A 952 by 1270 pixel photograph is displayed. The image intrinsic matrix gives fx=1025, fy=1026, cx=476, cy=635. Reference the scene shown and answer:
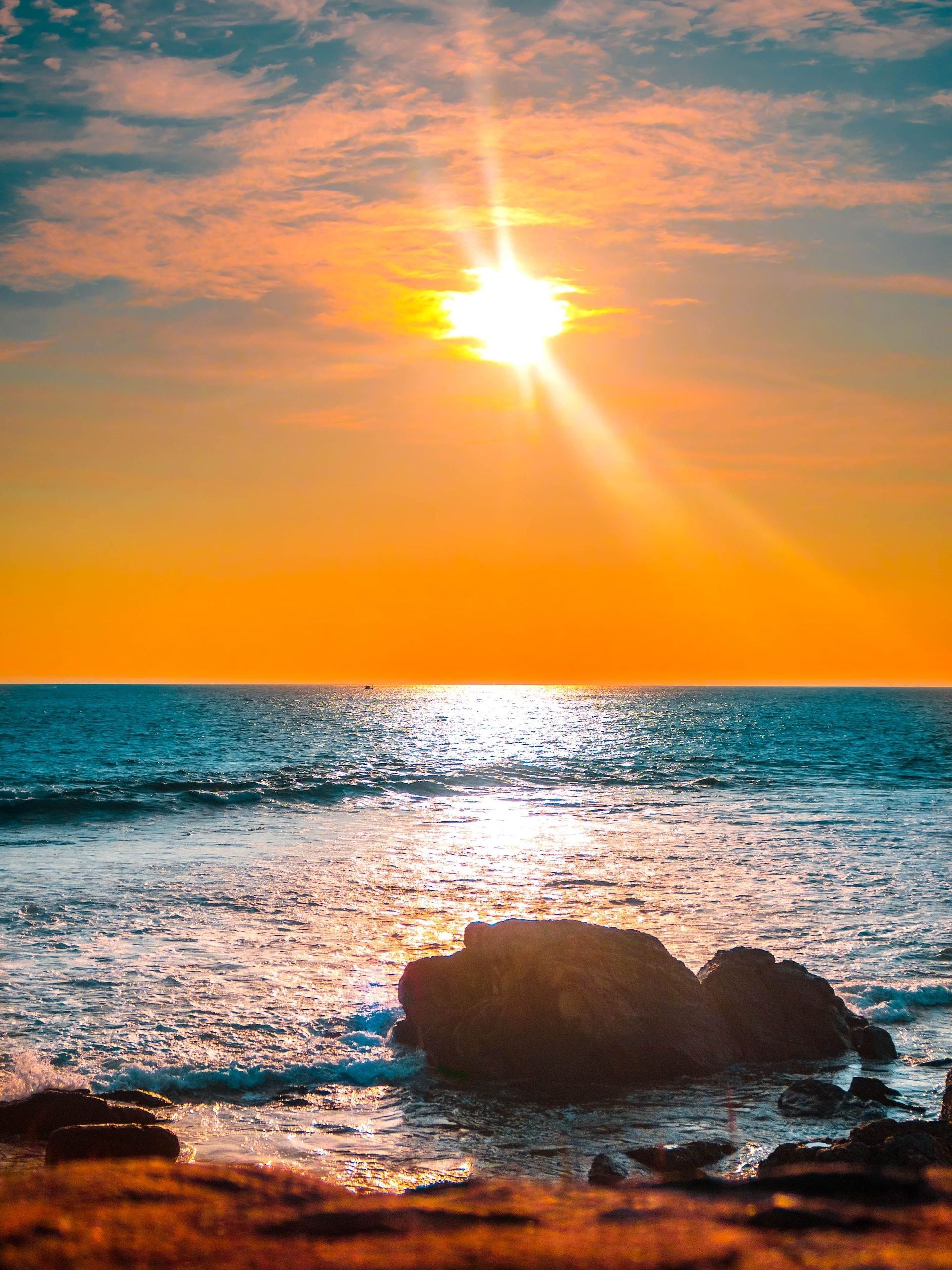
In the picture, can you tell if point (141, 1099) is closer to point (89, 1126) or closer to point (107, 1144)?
point (89, 1126)

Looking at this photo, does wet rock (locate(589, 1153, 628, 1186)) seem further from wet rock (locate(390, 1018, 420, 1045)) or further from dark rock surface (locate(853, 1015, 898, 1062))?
dark rock surface (locate(853, 1015, 898, 1062))

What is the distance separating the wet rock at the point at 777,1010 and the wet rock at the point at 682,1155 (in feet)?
9.65

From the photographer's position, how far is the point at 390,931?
53.0ft

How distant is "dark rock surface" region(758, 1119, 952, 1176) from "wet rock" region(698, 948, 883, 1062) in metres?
3.47

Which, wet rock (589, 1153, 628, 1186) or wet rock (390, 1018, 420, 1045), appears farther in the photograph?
wet rock (390, 1018, 420, 1045)

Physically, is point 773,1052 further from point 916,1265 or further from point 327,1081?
point 916,1265

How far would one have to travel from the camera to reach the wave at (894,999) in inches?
483

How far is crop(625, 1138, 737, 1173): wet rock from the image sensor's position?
25.3 feet

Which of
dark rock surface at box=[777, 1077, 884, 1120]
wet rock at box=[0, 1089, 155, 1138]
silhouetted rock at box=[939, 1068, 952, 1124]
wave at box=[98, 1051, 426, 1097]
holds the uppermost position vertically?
silhouetted rock at box=[939, 1068, 952, 1124]

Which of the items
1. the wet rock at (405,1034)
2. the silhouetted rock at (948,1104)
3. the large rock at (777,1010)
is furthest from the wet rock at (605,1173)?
the large rock at (777,1010)

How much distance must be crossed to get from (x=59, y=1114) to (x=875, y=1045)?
801cm

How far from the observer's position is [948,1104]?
811cm

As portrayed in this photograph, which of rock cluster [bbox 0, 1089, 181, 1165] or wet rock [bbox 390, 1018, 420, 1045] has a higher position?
rock cluster [bbox 0, 1089, 181, 1165]

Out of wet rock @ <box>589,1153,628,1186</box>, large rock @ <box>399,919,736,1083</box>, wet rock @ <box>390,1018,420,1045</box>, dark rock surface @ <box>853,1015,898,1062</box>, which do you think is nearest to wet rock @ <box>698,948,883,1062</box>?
dark rock surface @ <box>853,1015,898,1062</box>
